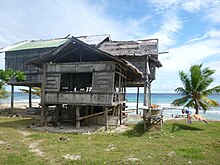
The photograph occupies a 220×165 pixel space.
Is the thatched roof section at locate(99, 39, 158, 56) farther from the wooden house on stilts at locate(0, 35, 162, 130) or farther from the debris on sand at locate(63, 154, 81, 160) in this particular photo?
the debris on sand at locate(63, 154, 81, 160)

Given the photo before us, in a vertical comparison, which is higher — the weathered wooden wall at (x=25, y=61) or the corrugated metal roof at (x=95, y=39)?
the corrugated metal roof at (x=95, y=39)

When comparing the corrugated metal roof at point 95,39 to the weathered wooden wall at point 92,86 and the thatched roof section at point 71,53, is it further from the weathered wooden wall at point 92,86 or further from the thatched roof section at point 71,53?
the weathered wooden wall at point 92,86

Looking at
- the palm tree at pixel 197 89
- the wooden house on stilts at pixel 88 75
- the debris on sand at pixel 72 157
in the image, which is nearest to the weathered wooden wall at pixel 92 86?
the wooden house on stilts at pixel 88 75

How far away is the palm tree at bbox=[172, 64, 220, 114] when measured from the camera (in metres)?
17.7

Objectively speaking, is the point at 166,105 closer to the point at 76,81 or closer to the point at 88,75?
the point at 88,75

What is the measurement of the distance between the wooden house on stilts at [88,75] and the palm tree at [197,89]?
140 inches

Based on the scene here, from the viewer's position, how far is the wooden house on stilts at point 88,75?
10912 millimetres

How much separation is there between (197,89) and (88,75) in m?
10.1

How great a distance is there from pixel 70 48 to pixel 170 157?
8426 millimetres

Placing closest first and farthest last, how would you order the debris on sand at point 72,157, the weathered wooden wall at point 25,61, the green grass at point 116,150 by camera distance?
the green grass at point 116,150
the debris on sand at point 72,157
the weathered wooden wall at point 25,61

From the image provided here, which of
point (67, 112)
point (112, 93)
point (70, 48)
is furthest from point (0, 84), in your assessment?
point (112, 93)

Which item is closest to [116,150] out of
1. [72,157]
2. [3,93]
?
[72,157]

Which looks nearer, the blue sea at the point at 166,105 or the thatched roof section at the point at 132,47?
the thatched roof section at the point at 132,47

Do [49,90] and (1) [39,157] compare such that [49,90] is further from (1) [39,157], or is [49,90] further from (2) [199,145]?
(2) [199,145]
